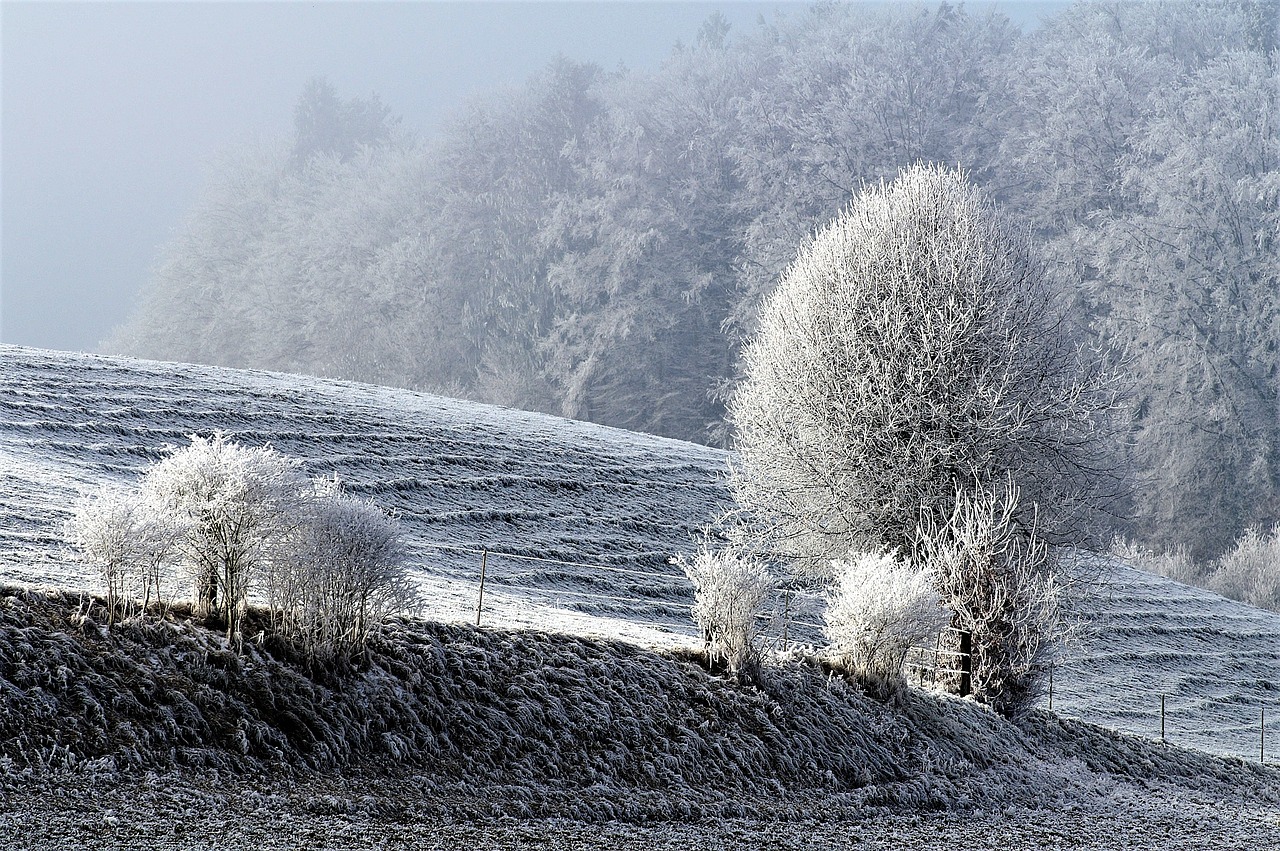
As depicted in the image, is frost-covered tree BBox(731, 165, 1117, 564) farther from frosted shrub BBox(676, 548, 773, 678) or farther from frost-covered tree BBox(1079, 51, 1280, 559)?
frost-covered tree BBox(1079, 51, 1280, 559)

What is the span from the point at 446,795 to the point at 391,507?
11027mm

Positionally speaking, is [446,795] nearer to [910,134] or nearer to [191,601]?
[191,601]

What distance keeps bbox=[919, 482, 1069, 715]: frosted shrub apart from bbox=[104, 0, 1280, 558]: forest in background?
80.1ft

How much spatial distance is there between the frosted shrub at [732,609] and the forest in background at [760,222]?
28.5m

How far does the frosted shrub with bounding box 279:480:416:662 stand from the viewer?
7.21m

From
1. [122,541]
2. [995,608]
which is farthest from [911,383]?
[122,541]

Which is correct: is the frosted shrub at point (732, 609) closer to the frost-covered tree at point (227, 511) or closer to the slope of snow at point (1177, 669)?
the frost-covered tree at point (227, 511)

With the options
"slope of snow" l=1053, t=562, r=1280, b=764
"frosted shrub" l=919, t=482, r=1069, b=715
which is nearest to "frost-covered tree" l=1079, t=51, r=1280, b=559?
"slope of snow" l=1053, t=562, r=1280, b=764

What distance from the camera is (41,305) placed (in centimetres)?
10938

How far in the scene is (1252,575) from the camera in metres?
27.7

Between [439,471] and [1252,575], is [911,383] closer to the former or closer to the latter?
[439,471]

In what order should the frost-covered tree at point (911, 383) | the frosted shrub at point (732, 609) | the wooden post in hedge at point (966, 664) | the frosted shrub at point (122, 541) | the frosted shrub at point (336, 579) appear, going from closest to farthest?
the frosted shrub at point (122, 541)
the frosted shrub at point (336, 579)
the frosted shrub at point (732, 609)
the wooden post in hedge at point (966, 664)
the frost-covered tree at point (911, 383)

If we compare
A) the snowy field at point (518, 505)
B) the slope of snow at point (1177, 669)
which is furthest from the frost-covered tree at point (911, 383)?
the slope of snow at point (1177, 669)

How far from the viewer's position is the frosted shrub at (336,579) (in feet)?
23.7
